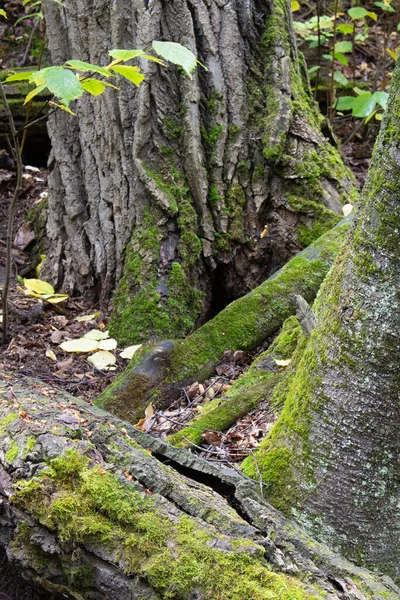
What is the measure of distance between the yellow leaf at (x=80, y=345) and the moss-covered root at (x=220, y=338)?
0.41m

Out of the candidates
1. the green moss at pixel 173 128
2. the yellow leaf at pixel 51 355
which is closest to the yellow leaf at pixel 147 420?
the yellow leaf at pixel 51 355

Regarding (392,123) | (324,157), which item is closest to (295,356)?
(392,123)

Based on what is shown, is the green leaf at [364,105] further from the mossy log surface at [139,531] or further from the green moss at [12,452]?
the green moss at [12,452]

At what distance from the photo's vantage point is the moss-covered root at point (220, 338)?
11.3ft

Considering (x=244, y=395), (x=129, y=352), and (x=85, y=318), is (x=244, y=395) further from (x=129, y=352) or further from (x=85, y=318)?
(x=85, y=318)

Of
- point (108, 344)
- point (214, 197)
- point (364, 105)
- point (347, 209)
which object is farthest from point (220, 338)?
point (364, 105)

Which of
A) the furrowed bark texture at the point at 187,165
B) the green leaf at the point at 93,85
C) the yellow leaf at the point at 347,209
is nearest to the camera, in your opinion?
the green leaf at the point at 93,85

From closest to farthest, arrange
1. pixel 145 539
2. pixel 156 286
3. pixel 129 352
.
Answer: pixel 145 539 < pixel 129 352 < pixel 156 286

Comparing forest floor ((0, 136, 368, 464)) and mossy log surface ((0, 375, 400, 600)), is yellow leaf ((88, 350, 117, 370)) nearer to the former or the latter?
forest floor ((0, 136, 368, 464))

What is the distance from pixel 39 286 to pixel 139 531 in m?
3.06

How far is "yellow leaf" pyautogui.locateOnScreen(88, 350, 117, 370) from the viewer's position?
3.82 metres

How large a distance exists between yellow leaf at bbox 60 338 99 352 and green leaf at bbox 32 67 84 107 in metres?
1.96

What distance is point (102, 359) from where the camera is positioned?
3.84 metres

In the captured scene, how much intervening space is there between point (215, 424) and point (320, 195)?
2.08 metres
